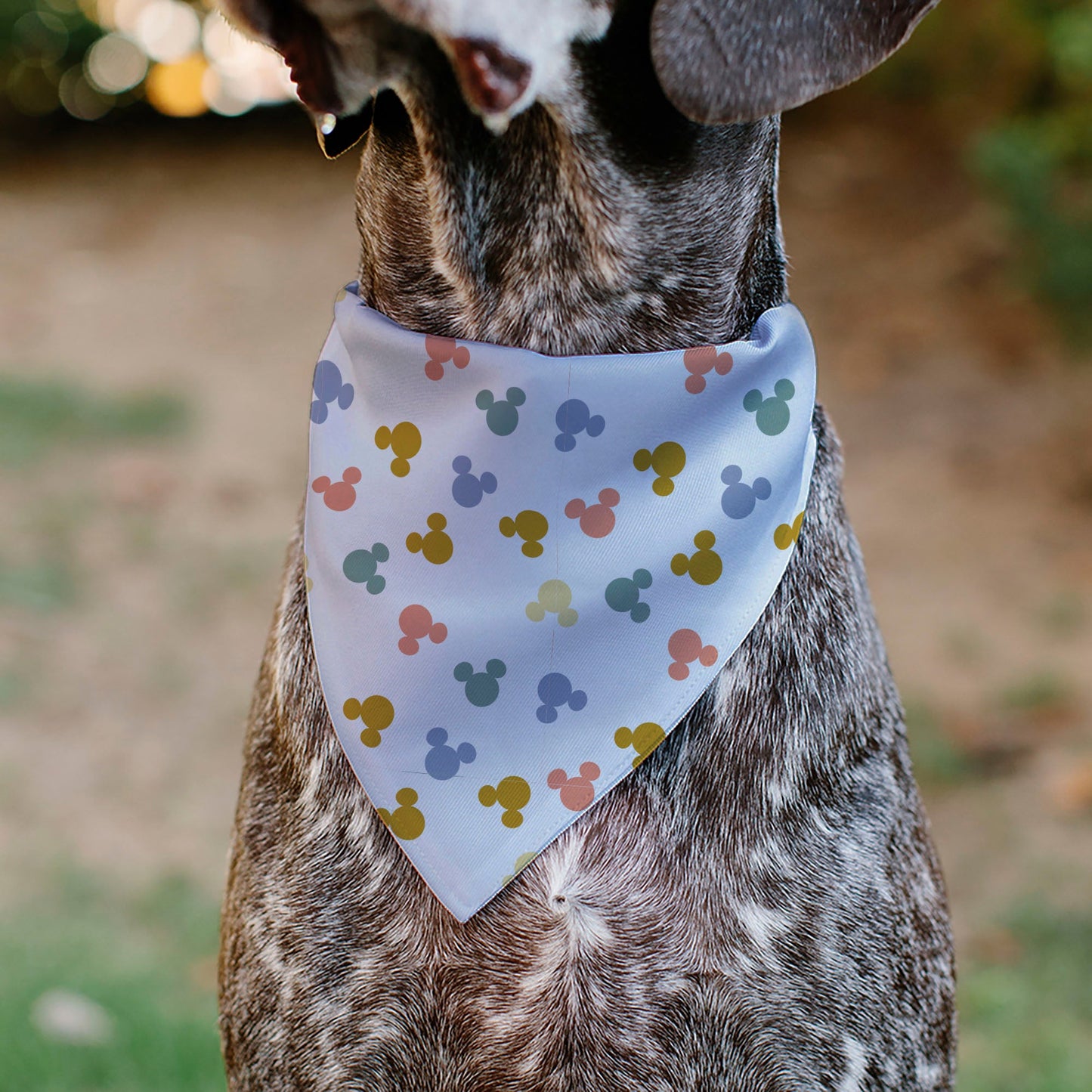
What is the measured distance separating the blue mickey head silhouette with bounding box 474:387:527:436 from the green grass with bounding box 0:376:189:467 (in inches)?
233

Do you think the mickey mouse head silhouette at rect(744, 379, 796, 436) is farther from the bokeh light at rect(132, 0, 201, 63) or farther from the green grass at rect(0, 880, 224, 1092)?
the bokeh light at rect(132, 0, 201, 63)

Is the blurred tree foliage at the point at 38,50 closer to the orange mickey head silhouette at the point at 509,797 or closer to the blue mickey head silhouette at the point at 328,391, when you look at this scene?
the blue mickey head silhouette at the point at 328,391

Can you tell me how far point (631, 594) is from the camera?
2.13m

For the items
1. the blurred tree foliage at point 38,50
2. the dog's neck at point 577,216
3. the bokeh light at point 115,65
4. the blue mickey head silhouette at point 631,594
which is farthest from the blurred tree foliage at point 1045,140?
the blurred tree foliage at point 38,50

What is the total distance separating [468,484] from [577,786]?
1.58 feet

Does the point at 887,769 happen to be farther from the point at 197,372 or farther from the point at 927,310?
the point at 197,372

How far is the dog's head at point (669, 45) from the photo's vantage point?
5.83 ft

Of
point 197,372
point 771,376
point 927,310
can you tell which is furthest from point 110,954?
point 927,310

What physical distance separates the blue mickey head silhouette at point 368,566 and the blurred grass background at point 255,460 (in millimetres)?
956

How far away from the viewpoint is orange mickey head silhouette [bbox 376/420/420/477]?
220cm

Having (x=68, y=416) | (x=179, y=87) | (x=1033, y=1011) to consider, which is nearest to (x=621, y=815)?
(x=1033, y=1011)

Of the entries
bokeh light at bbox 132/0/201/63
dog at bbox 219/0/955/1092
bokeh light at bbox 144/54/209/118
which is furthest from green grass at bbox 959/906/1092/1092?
bokeh light at bbox 144/54/209/118

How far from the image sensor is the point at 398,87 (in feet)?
6.25

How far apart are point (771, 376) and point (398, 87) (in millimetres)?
692
